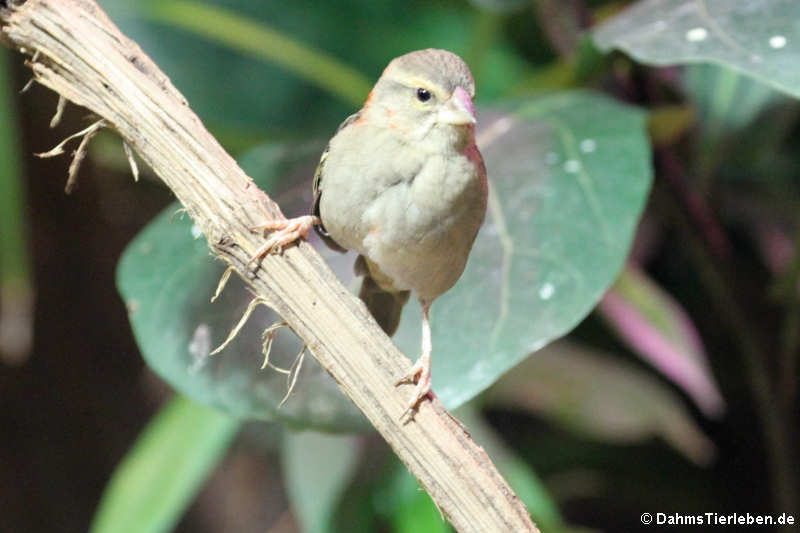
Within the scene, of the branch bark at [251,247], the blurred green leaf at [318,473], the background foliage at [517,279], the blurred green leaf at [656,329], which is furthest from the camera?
the blurred green leaf at [656,329]

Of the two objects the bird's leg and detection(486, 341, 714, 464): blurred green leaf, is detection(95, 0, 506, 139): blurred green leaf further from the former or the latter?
the bird's leg

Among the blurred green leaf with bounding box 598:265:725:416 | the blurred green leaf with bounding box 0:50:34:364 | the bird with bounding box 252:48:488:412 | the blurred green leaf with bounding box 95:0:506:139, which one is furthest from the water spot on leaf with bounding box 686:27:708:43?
the blurred green leaf with bounding box 0:50:34:364

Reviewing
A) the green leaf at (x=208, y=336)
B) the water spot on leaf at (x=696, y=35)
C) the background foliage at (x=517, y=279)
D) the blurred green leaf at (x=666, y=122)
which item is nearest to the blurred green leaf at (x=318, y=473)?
the background foliage at (x=517, y=279)

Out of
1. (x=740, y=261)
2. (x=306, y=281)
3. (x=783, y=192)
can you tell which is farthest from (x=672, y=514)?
(x=306, y=281)

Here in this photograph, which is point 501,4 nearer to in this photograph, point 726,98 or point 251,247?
point 726,98

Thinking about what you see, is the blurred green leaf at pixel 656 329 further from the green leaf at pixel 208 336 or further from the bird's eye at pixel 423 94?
the bird's eye at pixel 423 94
